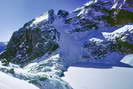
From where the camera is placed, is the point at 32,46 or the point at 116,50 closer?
the point at 116,50

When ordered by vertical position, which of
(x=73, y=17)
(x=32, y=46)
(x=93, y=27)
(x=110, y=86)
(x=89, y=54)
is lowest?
(x=110, y=86)

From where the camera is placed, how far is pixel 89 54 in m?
67.5

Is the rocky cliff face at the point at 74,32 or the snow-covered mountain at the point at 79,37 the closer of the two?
the snow-covered mountain at the point at 79,37

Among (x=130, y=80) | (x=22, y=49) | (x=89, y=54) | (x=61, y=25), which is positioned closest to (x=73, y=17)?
(x=61, y=25)

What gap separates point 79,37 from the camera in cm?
7788

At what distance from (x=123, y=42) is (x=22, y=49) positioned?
30.1 meters

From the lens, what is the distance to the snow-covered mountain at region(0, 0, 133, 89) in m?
65.1

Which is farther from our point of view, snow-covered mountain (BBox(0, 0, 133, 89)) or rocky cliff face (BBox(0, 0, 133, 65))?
rocky cliff face (BBox(0, 0, 133, 65))

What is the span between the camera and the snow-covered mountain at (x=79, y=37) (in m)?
65.1

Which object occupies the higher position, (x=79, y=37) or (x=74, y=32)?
(x=74, y=32)

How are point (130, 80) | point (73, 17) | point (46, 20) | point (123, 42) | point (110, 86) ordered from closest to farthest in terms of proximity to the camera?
1. point (110, 86)
2. point (130, 80)
3. point (123, 42)
4. point (46, 20)
5. point (73, 17)

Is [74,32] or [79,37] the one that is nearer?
[79,37]

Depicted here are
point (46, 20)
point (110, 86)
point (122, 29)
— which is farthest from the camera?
point (46, 20)

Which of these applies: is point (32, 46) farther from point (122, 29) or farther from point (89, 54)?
point (122, 29)
